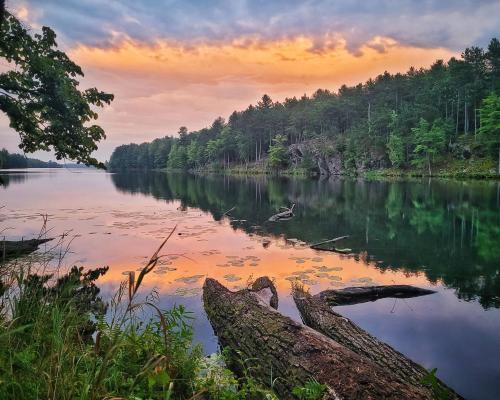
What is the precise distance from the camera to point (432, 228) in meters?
21.4

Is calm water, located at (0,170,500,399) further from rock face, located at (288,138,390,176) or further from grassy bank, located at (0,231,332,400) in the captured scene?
rock face, located at (288,138,390,176)

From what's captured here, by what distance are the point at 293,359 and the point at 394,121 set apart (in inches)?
3297

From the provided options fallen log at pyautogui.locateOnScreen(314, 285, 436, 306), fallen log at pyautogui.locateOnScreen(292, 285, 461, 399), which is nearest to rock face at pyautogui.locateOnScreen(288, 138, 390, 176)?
fallen log at pyautogui.locateOnScreen(314, 285, 436, 306)

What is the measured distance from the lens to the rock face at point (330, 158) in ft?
276

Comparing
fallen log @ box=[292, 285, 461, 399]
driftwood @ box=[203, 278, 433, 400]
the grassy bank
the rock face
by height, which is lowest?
fallen log @ box=[292, 285, 461, 399]

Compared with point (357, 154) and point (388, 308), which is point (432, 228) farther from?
point (357, 154)

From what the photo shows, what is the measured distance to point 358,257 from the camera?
49.2 feet

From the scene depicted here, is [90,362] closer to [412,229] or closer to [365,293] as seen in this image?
[365,293]

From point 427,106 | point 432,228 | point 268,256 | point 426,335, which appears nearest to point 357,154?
point 427,106

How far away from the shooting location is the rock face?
276 ft

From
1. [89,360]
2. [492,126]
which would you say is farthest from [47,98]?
[492,126]

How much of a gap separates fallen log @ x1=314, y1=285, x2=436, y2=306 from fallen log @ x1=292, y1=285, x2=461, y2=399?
110cm

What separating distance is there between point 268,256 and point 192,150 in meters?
138

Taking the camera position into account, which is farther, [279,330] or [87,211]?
[87,211]
